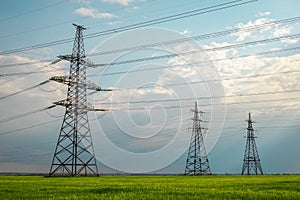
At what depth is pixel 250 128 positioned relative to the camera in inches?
3280

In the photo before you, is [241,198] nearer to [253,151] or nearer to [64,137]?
[64,137]

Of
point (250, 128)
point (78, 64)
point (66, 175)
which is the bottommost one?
point (66, 175)

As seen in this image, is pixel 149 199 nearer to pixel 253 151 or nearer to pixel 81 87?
pixel 81 87

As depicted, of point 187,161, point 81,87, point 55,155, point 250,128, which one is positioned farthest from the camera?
point 250,128

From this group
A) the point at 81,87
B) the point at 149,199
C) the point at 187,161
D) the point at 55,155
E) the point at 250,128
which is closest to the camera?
the point at 149,199

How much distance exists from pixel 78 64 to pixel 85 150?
1198 cm

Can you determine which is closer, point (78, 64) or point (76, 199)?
point (76, 199)

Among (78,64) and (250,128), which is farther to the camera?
(250,128)

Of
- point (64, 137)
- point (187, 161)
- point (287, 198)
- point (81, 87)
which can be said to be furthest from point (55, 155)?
point (287, 198)

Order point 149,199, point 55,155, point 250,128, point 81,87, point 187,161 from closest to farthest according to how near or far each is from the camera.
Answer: point 149,199
point 55,155
point 81,87
point 187,161
point 250,128

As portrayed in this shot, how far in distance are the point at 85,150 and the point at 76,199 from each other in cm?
3463

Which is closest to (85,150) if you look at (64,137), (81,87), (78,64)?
(64,137)

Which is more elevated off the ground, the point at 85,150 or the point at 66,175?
the point at 85,150

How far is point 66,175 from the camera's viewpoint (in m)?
50.7
